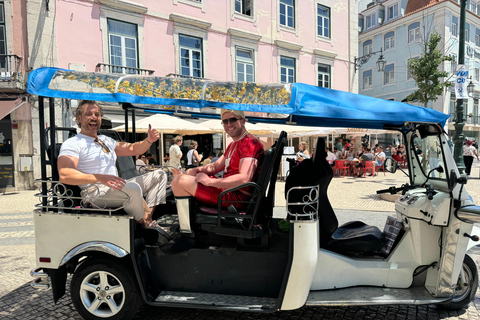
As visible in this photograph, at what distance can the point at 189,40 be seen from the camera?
50.7ft

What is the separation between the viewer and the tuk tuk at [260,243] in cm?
256

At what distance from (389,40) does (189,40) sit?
24012mm

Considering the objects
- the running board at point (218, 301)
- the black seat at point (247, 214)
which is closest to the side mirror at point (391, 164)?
the black seat at point (247, 214)

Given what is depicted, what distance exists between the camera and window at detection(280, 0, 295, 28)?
18281mm

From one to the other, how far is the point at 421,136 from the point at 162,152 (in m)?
12.4

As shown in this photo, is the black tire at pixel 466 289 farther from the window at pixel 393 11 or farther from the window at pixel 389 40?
the window at pixel 393 11

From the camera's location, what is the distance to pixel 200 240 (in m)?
2.93

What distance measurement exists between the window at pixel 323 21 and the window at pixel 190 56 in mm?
8649

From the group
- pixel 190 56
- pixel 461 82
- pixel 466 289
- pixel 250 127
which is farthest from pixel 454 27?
pixel 466 289

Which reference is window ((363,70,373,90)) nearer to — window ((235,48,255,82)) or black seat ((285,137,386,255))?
window ((235,48,255,82))

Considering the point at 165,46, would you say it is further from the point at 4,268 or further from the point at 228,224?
the point at 228,224

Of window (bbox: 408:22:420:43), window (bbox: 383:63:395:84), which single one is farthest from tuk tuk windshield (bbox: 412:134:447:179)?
window (bbox: 383:63:395:84)

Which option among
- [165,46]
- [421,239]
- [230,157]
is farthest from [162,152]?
[421,239]

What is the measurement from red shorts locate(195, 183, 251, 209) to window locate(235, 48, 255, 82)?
14708 millimetres
